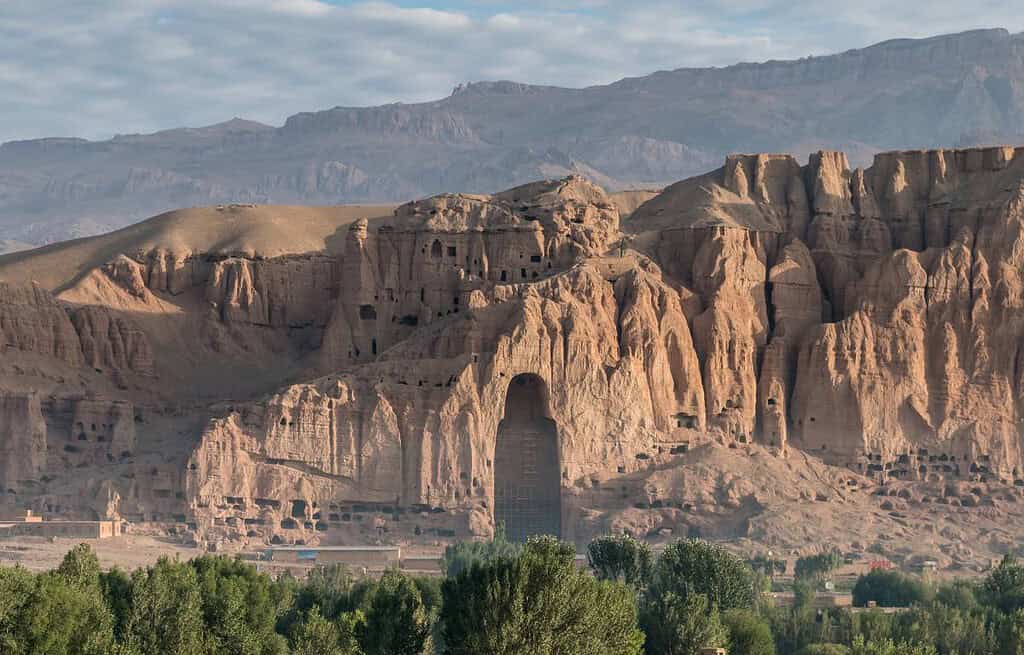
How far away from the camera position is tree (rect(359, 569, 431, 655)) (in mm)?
78062

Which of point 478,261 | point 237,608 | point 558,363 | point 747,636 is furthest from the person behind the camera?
point 478,261

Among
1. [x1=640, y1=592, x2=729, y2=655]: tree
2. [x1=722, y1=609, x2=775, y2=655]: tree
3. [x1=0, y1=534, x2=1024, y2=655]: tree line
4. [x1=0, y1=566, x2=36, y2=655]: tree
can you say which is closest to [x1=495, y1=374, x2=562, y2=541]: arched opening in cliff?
[x1=0, y1=534, x2=1024, y2=655]: tree line

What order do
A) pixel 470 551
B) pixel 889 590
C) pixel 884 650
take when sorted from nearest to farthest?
pixel 884 650 < pixel 889 590 < pixel 470 551

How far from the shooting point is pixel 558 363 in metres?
127

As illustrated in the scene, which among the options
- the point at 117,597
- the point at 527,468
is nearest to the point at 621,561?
the point at 527,468

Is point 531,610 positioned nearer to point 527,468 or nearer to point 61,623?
point 61,623

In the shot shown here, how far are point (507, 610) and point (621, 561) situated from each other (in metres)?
36.3

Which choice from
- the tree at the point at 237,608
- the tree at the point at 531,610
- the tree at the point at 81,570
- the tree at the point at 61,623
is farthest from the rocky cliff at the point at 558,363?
the tree at the point at 531,610

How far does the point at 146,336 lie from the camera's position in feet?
466

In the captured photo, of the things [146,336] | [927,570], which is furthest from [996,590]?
[146,336]

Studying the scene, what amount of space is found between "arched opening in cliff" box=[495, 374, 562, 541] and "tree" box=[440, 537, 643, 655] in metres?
56.6

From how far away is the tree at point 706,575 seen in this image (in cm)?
9900

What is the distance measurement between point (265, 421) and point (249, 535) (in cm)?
508

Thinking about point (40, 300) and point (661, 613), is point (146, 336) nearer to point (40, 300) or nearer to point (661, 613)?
point (40, 300)
